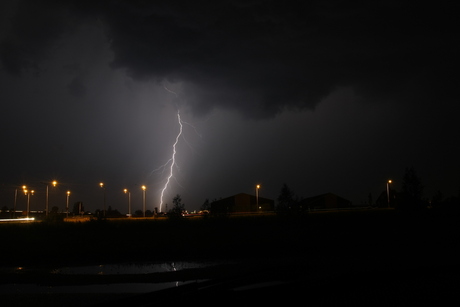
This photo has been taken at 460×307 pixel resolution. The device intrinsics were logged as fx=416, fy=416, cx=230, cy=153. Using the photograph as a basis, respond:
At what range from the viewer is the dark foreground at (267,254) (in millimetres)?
2832

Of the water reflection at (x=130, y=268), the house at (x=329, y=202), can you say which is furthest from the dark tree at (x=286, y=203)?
the house at (x=329, y=202)

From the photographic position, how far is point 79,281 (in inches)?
562

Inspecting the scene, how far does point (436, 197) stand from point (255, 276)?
48.1m

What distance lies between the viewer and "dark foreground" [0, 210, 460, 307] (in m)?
2.83

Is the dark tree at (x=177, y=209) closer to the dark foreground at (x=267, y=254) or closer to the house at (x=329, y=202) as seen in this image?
the dark foreground at (x=267, y=254)

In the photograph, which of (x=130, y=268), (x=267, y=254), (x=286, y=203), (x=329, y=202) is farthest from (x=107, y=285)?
(x=329, y=202)

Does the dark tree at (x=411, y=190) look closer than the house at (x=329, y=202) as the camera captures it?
Yes

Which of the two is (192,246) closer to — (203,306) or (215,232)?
(215,232)

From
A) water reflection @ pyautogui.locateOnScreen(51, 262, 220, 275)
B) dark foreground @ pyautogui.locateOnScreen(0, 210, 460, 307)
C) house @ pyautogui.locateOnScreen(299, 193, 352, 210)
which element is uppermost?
house @ pyautogui.locateOnScreen(299, 193, 352, 210)

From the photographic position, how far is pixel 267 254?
69.2ft

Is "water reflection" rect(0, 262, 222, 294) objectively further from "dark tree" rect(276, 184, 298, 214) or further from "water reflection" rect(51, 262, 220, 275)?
"dark tree" rect(276, 184, 298, 214)

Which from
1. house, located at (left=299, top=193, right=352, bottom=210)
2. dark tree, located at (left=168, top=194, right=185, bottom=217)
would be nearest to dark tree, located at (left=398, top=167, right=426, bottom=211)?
dark tree, located at (left=168, top=194, right=185, bottom=217)

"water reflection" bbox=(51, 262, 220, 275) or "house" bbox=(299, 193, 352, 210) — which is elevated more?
"house" bbox=(299, 193, 352, 210)

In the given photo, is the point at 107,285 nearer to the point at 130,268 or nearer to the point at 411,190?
the point at 130,268
